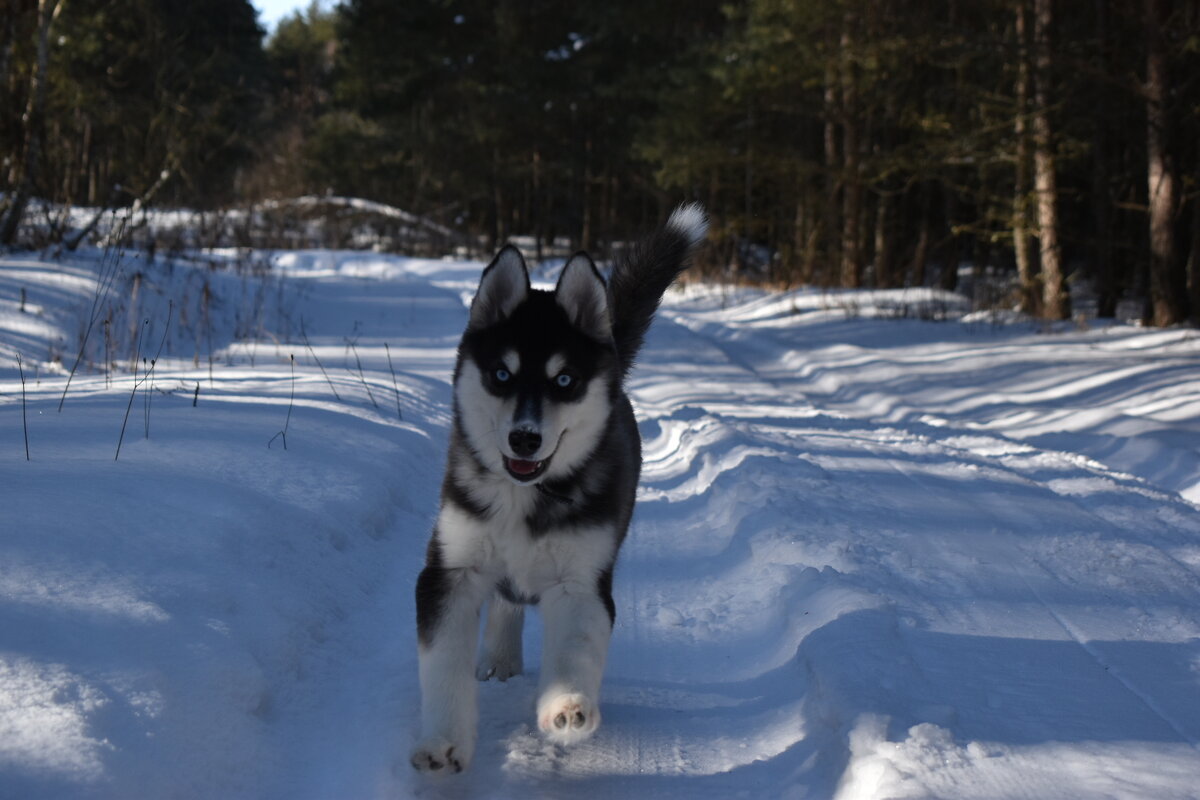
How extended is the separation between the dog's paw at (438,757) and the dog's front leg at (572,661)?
26cm

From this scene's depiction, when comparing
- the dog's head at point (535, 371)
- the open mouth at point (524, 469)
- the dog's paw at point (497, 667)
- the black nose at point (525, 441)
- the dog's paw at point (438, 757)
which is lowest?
the dog's paw at point (497, 667)

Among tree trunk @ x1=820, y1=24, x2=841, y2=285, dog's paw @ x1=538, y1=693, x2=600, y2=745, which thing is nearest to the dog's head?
dog's paw @ x1=538, y1=693, x2=600, y2=745

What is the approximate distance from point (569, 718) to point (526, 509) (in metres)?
0.73

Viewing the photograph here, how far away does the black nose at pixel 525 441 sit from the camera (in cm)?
303

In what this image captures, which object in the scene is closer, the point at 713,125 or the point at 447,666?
the point at 447,666

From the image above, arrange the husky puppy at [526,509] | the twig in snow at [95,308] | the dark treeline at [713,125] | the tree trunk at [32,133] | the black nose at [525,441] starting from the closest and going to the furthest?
the husky puppy at [526,509]
the black nose at [525,441]
the twig in snow at [95,308]
the tree trunk at [32,133]
the dark treeline at [713,125]

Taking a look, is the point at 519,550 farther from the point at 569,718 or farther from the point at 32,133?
the point at 32,133

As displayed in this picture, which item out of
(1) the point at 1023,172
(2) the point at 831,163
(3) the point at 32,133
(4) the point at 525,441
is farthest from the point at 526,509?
(2) the point at 831,163

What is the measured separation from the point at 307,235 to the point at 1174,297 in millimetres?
22151

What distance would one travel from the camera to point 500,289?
3.46m

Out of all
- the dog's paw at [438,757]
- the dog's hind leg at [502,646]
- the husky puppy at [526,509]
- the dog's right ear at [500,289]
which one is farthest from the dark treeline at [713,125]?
the dog's paw at [438,757]

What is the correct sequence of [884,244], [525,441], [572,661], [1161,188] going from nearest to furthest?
[572,661] → [525,441] → [1161,188] → [884,244]

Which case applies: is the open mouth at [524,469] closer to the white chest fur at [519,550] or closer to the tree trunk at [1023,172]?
the white chest fur at [519,550]

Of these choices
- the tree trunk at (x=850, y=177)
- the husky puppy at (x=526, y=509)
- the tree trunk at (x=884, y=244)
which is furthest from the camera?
the tree trunk at (x=884, y=244)
